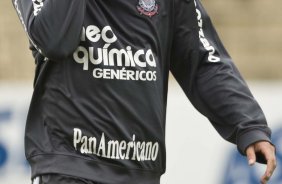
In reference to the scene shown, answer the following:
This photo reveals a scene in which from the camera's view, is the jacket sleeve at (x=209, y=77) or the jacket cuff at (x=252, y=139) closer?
the jacket cuff at (x=252, y=139)

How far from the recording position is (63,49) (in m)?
3.59

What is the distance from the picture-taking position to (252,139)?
152 inches

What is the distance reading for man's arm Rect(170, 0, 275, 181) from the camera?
3955 millimetres

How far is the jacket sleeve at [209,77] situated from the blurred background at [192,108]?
289 cm

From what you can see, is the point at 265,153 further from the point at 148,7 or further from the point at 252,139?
the point at 148,7

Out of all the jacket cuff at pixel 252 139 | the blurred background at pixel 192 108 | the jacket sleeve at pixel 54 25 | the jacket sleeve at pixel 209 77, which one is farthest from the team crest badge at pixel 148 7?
the blurred background at pixel 192 108

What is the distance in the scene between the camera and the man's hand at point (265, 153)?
12.3 feet

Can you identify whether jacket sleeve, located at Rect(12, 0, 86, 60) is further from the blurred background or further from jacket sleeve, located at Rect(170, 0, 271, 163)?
the blurred background

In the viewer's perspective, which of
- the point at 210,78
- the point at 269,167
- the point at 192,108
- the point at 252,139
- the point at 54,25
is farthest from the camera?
the point at 192,108

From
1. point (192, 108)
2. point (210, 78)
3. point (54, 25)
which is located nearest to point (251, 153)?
point (210, 78)

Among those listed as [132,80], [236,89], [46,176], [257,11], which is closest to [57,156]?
[46,176]

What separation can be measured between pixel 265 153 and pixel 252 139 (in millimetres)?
75

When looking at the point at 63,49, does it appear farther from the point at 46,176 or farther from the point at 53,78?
the point at 46,176

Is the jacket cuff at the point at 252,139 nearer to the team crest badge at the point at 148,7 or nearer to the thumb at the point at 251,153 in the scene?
the thumb at the point at 251,153
